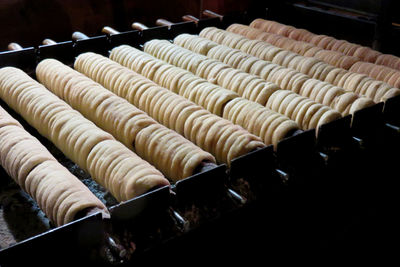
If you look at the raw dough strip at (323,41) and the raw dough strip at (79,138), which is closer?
the raw dough strip at (79,138)

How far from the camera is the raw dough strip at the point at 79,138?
2.23 m

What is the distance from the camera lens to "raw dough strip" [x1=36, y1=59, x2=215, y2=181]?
246cm

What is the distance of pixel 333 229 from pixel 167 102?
4.74 feet

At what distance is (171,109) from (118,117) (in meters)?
0.36

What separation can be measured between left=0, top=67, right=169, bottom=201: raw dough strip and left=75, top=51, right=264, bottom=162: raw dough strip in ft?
1.03

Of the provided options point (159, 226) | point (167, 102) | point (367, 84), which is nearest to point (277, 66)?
point (367, 84)

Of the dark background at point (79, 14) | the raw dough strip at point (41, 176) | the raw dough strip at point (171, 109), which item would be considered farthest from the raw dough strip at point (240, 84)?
the dark background at point (79, 14)

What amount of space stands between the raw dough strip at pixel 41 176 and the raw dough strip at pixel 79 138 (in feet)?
0.59

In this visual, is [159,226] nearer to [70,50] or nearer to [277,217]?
[277,217]

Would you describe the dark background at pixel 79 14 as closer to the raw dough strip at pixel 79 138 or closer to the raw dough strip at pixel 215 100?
the raw dough strip at pixel 79 138

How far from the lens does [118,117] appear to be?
2818mm

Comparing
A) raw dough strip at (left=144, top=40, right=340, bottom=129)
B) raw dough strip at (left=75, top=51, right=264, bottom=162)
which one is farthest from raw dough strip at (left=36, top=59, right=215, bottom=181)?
raw dough strip at (left=144, top=40, right=340, bottom=129)

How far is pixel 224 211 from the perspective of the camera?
89.4 inches

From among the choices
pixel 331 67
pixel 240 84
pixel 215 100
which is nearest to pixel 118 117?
pixel 215 100
